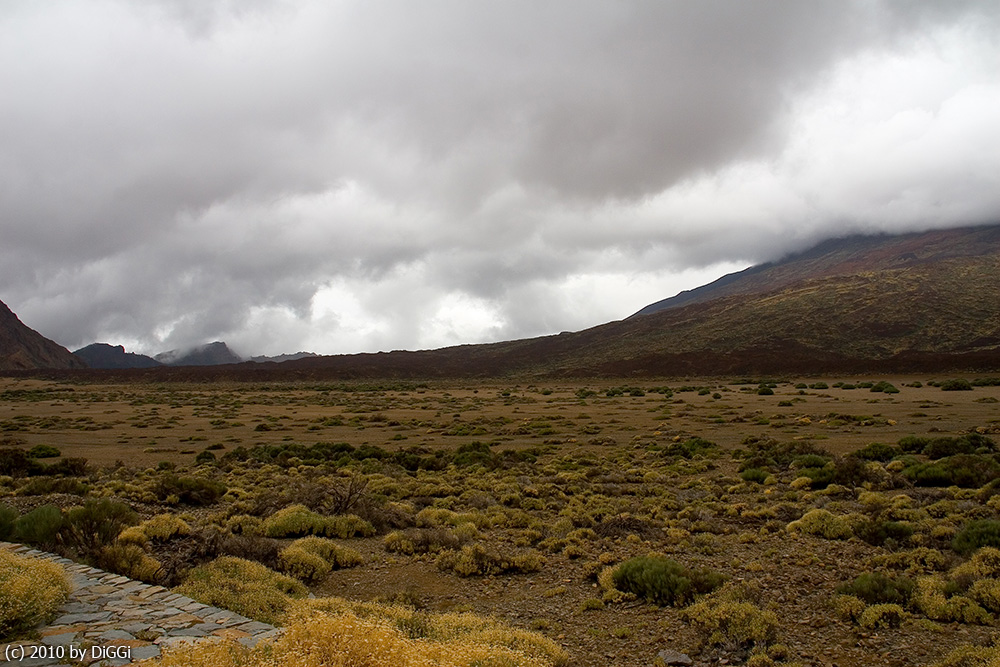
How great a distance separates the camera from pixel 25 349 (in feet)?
566

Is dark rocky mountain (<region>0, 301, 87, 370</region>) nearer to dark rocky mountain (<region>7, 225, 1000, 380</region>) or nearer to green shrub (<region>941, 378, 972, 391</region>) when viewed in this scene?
dark rocky mountain (<region>7, 225, 1000, 380</region>)

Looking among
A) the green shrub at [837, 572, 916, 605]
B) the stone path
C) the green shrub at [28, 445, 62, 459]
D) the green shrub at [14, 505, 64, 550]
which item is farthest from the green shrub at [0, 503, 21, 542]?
the green shrub at [28, 445, 62, 459]

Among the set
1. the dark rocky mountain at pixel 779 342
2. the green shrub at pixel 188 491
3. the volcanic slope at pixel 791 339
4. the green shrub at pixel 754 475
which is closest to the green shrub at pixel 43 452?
the green shrub at pixel 188 491

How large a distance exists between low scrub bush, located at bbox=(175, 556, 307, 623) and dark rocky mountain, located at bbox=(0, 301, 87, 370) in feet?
660

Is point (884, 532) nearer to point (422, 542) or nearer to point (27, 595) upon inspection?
point (422, 542)

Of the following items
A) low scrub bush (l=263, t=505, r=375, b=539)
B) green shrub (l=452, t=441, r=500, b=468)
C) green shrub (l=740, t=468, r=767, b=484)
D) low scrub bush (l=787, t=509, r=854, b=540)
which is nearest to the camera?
low scrub bush (l=787, t=509, r=854, b=540)

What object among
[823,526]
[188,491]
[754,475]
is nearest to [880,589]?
[823,526]

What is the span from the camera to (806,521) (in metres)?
11.8

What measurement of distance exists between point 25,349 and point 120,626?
221 metres

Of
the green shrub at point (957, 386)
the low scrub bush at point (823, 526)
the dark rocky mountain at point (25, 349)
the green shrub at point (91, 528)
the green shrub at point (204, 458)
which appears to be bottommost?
the green shrub at point (957, 386)

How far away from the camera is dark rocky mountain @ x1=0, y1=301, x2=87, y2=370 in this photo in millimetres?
162500

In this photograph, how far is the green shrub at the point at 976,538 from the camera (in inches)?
366

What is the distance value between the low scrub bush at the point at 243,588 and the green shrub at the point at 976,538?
36.0 feet

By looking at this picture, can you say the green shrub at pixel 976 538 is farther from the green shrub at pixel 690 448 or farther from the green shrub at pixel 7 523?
the green shrub at pixel 7 523
